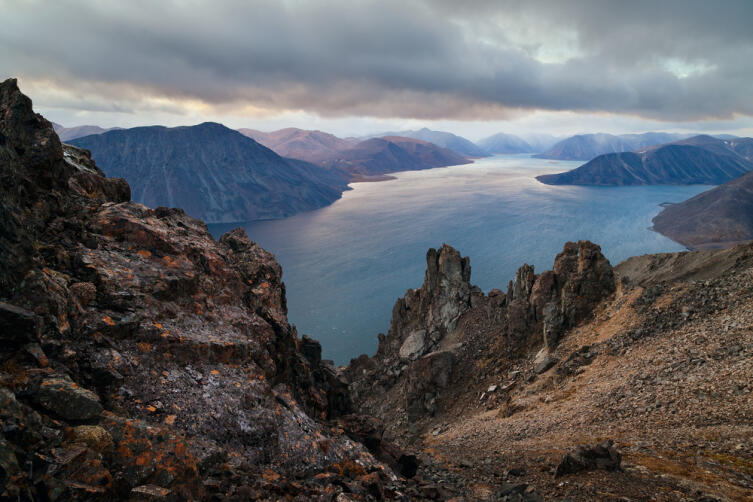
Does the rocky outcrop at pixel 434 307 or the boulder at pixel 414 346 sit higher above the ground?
the rocky outcrop at pixel 434 307

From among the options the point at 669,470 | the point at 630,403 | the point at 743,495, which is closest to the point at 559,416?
the point at 630,403

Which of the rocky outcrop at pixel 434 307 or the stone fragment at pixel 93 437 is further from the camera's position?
the rocky outcrop at pixel 434 307

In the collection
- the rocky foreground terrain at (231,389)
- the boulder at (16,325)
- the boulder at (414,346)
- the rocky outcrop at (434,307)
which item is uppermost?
the boulder at (16,325)

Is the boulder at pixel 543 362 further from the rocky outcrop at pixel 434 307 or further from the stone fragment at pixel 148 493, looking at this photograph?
the stone fragment at pixel 148 493

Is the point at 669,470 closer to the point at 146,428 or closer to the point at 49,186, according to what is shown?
the point at 146,428

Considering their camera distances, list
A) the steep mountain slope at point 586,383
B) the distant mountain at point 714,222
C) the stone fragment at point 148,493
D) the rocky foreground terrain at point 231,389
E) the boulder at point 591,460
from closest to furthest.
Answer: the stone fragment at point 148,493
the rocky foreground terrain at point 231,389
the boulder at point 591,460
the steep mountain slope at point 586,383
the distant mountain at point 714,222

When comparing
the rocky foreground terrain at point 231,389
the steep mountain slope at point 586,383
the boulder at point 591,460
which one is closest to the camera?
the rocky foreground terrain at point 231,389

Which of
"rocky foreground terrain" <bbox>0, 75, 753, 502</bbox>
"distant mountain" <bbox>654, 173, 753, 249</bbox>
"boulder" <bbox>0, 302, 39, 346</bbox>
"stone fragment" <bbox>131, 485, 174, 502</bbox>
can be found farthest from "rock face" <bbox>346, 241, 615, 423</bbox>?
"distant mountain" <bbox>654, 173, 753, 249</bbox>

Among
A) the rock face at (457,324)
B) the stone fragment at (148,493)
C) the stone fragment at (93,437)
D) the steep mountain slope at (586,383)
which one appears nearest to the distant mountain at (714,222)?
the rock face at (457,324)
